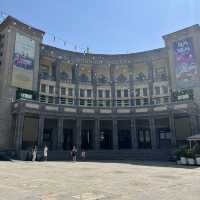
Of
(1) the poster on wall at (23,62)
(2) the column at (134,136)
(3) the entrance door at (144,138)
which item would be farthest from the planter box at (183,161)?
(1) the poster on wall at (23,62)

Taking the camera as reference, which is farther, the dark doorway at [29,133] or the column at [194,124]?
the column at [194,124]

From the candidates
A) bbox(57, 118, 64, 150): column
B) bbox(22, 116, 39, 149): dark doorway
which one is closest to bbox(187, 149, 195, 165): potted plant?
bbox(57, 118, 64, 150): column

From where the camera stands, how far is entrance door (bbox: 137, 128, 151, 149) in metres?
45.7

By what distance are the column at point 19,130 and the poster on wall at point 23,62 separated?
258 inches

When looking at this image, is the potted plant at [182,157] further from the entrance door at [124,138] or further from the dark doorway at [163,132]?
the entrance door at [124,138]

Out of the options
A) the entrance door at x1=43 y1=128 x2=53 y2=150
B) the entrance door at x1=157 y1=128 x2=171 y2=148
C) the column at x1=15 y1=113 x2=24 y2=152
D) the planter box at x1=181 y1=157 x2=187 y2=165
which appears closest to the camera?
the planter box at x1=181 y1=157 x2=187 y2=165

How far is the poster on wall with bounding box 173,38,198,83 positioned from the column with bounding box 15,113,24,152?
2826 centimetres

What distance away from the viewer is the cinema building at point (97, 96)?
3747 cm

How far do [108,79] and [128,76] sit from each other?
14.4ft

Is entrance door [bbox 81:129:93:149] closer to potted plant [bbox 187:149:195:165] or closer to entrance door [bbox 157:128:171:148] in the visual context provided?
entrance door [bbox 157:128:171:148]

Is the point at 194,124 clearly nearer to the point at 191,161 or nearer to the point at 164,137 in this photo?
the point at 164,137

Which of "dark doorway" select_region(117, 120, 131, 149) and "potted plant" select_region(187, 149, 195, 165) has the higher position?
"dark doorway" select_region(117, 120, 131, 149)

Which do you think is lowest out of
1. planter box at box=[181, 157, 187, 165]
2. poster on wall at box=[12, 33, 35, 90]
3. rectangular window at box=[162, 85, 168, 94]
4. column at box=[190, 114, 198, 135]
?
planter box at box=[181, 157, 187, 165]

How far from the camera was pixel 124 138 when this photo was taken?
4647 cm
